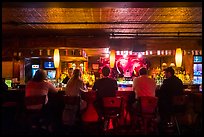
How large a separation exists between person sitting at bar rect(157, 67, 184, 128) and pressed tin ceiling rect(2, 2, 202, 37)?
160 centimetres

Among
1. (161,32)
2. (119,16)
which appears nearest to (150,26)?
(161,32)

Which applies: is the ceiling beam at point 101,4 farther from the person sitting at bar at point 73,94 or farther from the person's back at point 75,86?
the person sitting at bar at point 73,94

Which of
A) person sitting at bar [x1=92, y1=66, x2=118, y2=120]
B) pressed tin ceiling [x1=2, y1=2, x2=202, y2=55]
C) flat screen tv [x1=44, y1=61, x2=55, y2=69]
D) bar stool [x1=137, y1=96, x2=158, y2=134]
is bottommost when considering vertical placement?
bar stool [x1=137, y1=96, x2=158, y2=134]

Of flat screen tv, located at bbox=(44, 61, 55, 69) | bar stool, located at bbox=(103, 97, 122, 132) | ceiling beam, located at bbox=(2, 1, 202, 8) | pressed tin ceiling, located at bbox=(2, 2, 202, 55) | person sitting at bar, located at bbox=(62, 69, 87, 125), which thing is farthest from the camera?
flat screen tv, located at bbox=(44, 61, 55, 69)

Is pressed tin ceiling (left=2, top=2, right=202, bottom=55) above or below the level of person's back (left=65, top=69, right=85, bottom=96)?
above

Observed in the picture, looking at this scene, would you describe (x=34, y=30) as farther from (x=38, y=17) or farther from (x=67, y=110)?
(x=67, y=110)

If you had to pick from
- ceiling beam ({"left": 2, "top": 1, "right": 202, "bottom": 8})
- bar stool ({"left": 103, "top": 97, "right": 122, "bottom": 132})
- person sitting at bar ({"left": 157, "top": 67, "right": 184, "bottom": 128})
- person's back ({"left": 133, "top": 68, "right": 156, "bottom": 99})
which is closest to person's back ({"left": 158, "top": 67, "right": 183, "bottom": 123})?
person sitting at bar ({"left": 157, "top": 67, "right": 184, "bottom": 128})

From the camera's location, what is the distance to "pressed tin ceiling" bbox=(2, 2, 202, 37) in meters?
6.47

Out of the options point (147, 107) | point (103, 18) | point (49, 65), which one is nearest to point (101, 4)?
point (103, 18)

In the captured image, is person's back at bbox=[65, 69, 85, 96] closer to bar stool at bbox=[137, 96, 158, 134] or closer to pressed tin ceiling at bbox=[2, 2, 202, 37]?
bar stool at bbox=[137, 96, 158, 134]

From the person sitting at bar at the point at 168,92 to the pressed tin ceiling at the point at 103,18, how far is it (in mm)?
1598

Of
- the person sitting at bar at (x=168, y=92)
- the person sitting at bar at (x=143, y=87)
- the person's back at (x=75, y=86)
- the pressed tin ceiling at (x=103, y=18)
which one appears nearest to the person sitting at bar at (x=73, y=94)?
the person's back at (x=75, y=86)

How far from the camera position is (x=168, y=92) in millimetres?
7438

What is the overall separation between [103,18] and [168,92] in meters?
2.60
